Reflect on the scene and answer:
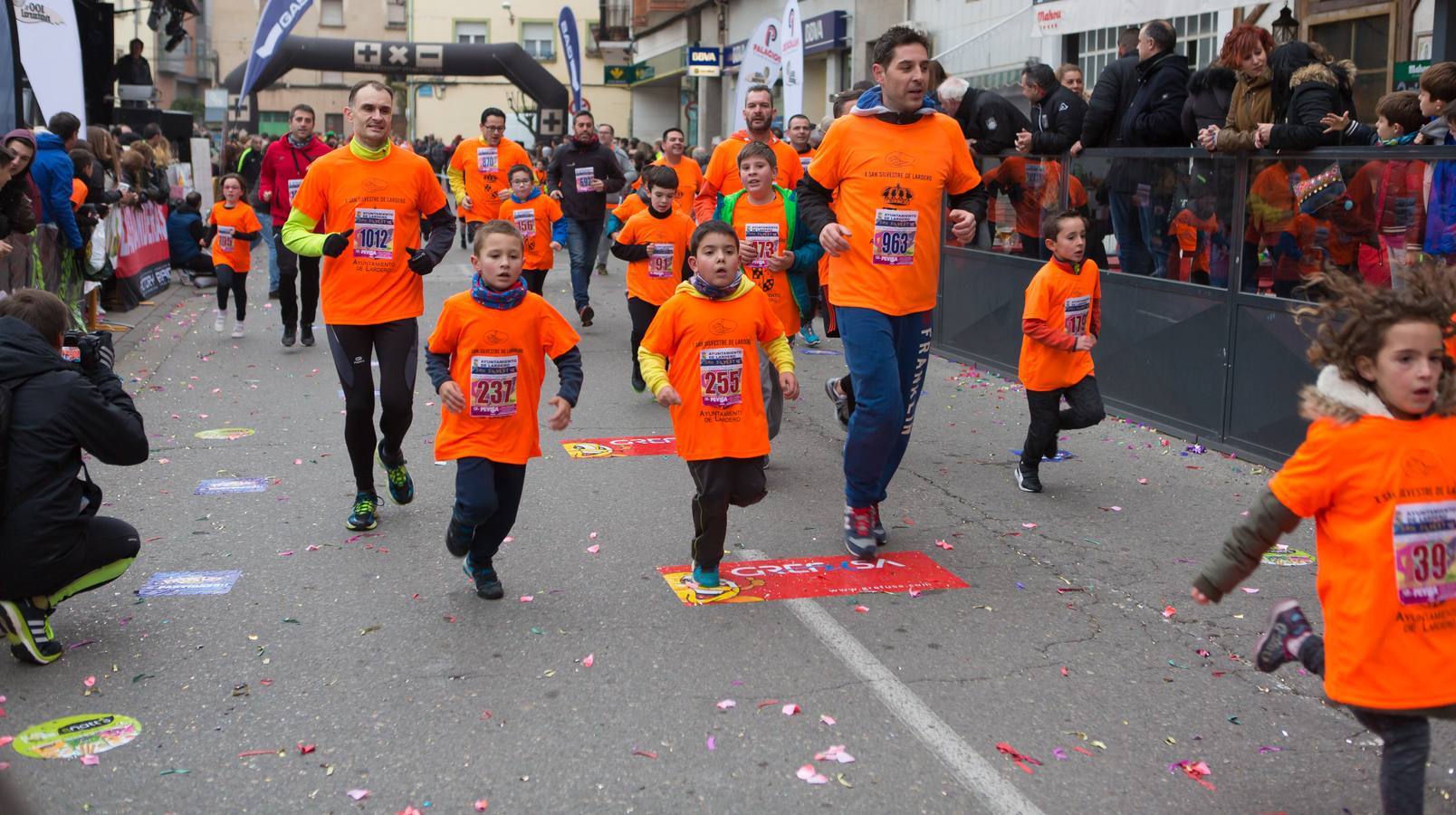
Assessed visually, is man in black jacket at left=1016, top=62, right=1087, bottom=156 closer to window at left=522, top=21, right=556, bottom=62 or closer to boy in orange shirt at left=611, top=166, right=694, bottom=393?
boy in orange shirt at left=611, top=166, right=694, bottom=393

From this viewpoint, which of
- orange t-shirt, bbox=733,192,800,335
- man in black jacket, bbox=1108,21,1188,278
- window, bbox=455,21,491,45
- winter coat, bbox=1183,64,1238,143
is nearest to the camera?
orange t-shirt, bbox=733,192,800,335

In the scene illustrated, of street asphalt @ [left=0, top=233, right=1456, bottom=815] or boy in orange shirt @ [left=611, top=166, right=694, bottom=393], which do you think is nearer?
street asphalt @ [left=0, top=233, right=1456, bottom=815]

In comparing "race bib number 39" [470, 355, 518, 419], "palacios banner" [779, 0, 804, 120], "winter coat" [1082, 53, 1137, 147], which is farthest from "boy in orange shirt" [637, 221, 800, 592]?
"palacios banner" [779, 0, 804, 120]

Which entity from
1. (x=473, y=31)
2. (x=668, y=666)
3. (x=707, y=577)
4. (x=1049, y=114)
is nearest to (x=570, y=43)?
(x=1049, y=114)

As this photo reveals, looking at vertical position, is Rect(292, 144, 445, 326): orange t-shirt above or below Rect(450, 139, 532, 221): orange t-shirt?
below

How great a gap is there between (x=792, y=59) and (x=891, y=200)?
35.5 feet

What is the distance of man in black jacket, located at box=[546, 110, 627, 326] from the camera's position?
14.5 meters

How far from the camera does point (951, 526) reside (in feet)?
22.6

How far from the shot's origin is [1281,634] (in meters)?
3.70

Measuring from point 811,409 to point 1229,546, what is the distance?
6.58 metres

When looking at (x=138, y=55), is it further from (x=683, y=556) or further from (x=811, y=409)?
(x=683, y=556)

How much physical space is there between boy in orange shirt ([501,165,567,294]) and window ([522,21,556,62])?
5666cm

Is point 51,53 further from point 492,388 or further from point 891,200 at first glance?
Answer: point 891,200

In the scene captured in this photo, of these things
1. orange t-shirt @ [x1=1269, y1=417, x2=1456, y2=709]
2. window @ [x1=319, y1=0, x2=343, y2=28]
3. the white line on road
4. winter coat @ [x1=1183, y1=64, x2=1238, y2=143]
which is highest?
window @ [x1=319, y1=0, x2=343, y2=28]
